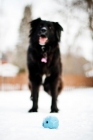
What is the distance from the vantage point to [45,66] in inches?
201

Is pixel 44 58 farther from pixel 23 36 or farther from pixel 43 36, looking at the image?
pixel 23 36

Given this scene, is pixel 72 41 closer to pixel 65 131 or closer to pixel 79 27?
pixel 79 27

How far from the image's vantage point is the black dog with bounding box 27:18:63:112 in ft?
16.6

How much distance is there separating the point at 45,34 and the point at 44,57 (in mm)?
474

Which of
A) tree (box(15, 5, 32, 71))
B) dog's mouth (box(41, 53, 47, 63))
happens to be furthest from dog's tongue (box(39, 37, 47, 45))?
tree (box(15, 5, 32, 71))

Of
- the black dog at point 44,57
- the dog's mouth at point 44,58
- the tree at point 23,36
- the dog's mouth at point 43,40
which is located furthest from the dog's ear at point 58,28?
the tree at point 23,36

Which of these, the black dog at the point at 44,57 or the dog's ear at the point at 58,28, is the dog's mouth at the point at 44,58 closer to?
the black dog at the point at 44,57

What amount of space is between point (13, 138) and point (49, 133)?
49 centimetres

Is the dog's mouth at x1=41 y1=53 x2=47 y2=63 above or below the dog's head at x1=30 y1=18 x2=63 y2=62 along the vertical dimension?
below

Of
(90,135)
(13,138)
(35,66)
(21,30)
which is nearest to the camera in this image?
(13,138)

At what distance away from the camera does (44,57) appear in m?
5.11

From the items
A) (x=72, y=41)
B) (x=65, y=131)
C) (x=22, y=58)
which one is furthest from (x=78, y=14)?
(x=22, y=58)

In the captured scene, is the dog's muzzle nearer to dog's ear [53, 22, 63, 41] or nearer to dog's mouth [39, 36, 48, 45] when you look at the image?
dog's mouth [39, 36, 48, 45]

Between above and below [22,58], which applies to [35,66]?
above
